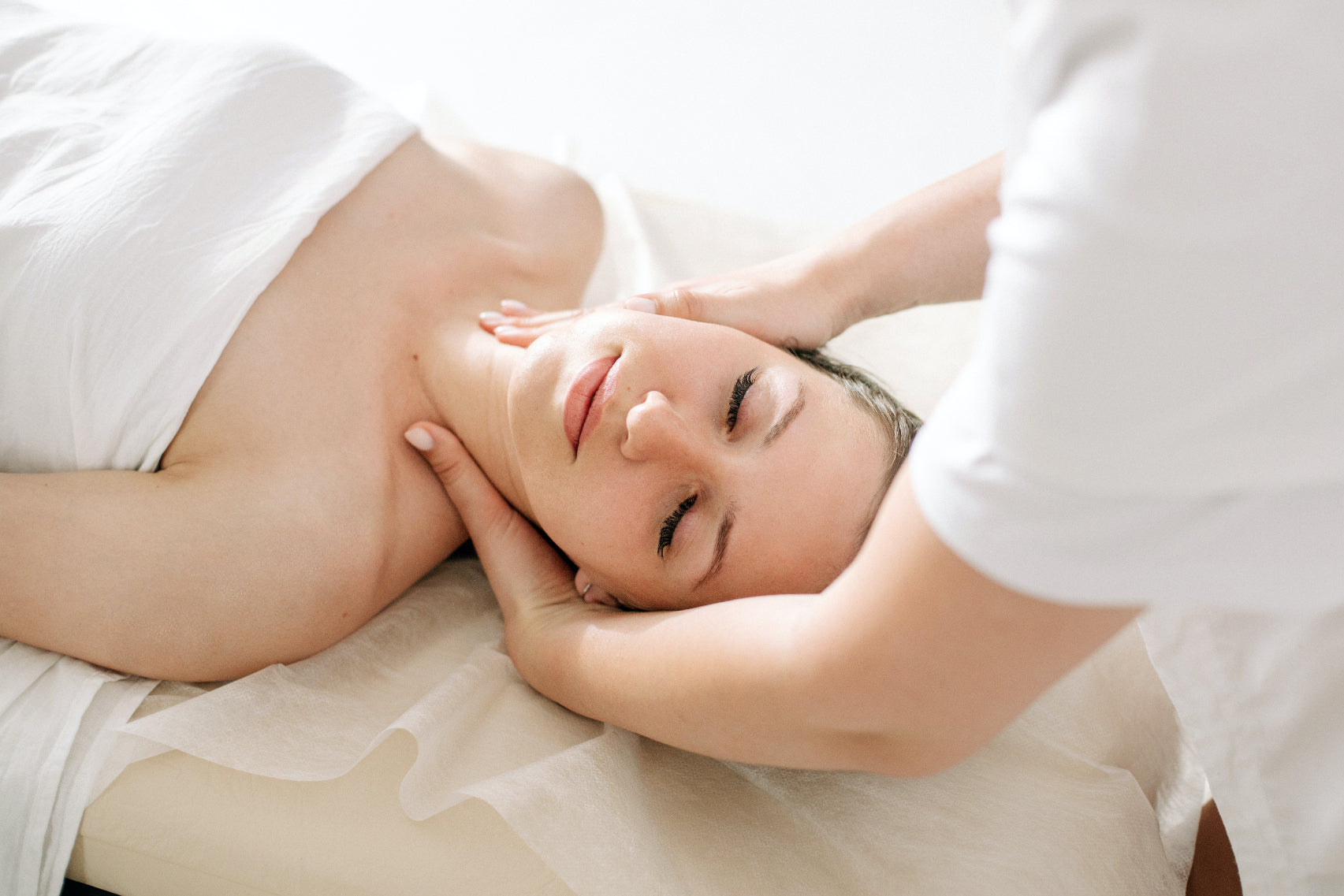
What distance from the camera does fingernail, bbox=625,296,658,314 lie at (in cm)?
118

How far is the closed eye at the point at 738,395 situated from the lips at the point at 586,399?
0.15 meters

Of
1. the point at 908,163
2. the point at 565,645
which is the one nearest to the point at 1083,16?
the point at 565,645

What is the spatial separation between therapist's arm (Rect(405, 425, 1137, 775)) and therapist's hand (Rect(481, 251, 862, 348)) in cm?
43

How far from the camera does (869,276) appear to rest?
130cm

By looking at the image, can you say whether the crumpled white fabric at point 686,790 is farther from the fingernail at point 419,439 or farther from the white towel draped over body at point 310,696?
the fingernail at point 419,439

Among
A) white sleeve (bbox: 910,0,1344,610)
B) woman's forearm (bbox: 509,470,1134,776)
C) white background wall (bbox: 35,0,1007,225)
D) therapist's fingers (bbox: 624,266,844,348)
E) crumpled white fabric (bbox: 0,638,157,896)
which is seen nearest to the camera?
white sleeve (bbox: 910,0,1344,610)

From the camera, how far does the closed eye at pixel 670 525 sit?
3.58ft

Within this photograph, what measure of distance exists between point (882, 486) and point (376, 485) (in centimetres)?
67

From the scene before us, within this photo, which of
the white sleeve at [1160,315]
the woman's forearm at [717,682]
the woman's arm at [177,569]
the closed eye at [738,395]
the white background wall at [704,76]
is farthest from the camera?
the white background wall at [704,76]

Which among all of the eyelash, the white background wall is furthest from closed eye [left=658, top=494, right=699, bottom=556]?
the white background wall

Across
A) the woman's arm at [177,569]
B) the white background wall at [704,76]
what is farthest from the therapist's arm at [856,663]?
the white background wall at [704,76]

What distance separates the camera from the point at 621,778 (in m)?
1.00

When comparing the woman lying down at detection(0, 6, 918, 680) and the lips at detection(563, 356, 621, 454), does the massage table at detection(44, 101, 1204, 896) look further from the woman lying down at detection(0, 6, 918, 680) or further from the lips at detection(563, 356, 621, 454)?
the lips at detection(563, 356, 621, 454)

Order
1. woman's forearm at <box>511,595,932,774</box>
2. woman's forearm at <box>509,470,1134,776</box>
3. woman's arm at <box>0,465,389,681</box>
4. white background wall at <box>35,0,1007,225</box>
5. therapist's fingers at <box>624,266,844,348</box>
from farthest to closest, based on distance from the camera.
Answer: white background wall at <box>35,0,1007,225</box>
therapist's fingers at <box>624,266,844,348</box>
woman's arm at <box>0,465,389,681</box>
woman's forearm at <box>511,595,932,774</box>
woman's forearm at <box>509,470,1134,776</box>
